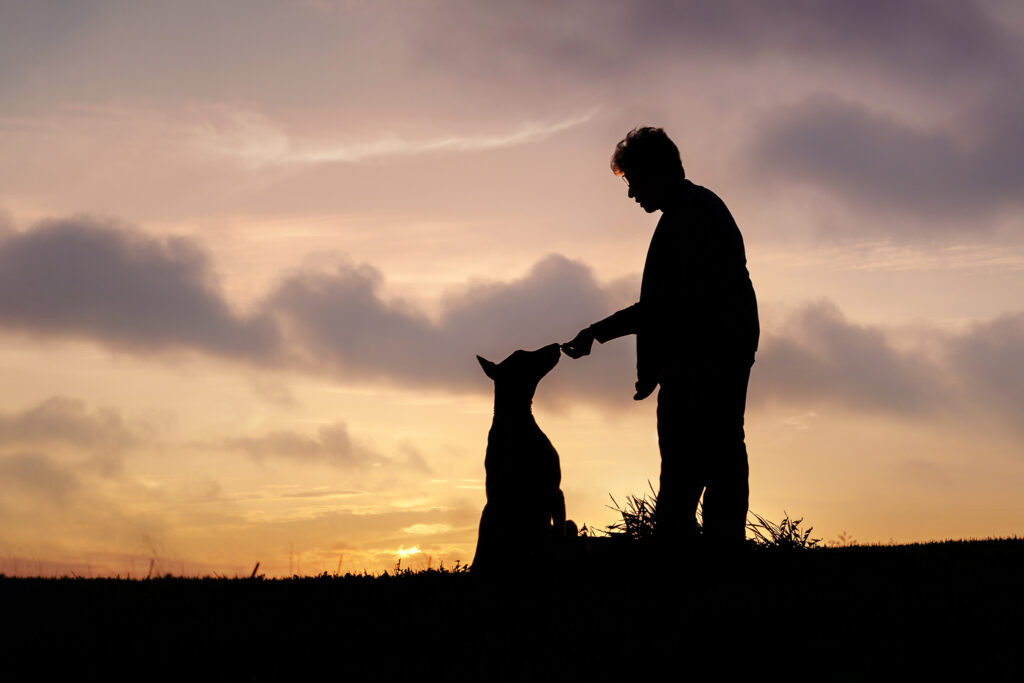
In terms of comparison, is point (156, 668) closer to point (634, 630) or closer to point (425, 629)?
point (425, 629)

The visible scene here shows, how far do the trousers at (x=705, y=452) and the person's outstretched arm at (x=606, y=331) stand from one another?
0.54 metres

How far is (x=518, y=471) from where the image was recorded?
787 cm

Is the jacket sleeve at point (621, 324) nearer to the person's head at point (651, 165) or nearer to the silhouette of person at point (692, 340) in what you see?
the silhouette of person at point (692, 340)

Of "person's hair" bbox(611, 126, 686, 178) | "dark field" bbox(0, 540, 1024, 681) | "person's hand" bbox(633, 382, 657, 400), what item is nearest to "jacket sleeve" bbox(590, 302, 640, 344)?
"person's hand" bbox(633, 382, 657, 400)

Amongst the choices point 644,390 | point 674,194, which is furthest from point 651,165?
point 644,390

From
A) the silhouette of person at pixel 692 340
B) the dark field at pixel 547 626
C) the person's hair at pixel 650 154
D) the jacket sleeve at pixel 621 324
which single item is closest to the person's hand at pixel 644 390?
the silhouette of person at pixel 692 340

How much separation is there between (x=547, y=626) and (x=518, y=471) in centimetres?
209

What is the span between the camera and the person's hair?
305 inches

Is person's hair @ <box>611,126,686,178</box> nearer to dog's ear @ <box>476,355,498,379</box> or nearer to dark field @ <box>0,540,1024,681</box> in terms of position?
dog's ear @ <box>476,355,498,379</box>

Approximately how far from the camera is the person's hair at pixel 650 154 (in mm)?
7734

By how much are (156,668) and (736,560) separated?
173 inches

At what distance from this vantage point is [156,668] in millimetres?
5336

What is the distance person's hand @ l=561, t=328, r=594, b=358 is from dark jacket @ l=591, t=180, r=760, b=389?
0.51 m

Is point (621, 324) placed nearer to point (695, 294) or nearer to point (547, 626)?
point (695, 294)
